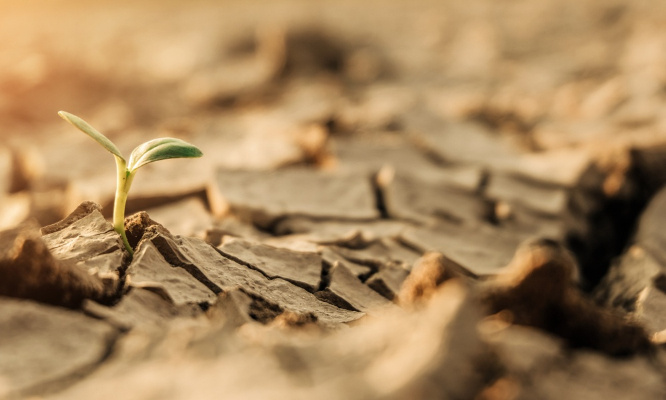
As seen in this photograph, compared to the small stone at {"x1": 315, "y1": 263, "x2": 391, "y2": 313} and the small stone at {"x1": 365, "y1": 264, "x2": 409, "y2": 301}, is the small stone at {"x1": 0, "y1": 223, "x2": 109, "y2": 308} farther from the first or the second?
the small stone at {"x1": 365, "y1": 264, "x2": 409, "y2": 301}

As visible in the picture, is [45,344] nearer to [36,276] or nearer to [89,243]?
[36,276]

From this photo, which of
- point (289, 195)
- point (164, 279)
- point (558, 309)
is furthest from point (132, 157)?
point (558, 309)

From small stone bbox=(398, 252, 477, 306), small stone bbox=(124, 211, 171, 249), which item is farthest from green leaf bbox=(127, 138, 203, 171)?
small stone bbox=(398, 252, 477, 306)

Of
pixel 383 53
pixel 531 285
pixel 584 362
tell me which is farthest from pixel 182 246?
pixel 383 53

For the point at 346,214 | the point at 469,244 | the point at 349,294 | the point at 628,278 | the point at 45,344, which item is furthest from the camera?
the point at 346,214

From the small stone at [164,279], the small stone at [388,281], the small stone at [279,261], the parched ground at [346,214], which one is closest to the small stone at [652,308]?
the parched ground at [346,214]

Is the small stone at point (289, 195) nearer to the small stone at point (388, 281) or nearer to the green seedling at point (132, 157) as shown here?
the small stone at point (388, 281)
